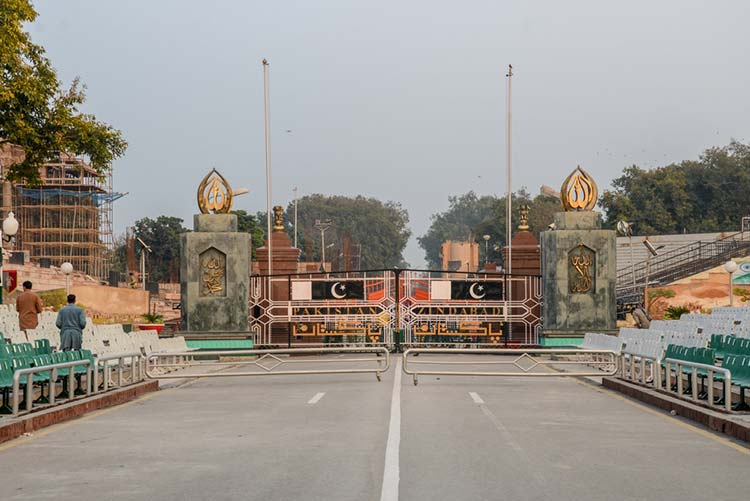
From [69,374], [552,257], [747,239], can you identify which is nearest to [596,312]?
[552,257]

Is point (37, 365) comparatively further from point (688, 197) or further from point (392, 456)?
point (688, 197)

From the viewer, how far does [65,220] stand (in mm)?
91375

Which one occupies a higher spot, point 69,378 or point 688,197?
point 688,197

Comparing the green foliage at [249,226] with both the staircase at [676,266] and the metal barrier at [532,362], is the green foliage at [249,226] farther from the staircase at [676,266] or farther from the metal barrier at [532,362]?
the metal barrier at [532,362]

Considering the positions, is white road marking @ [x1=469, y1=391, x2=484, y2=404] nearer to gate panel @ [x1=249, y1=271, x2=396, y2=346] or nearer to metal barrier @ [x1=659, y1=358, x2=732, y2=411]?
metal barrier @ [x1=659, y1=358, x2=732, y2=411]

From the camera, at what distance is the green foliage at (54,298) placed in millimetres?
62225

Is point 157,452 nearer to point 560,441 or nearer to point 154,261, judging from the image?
point 560,441

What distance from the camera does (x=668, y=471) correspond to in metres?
10.6

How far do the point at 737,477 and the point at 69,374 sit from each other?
1125cm

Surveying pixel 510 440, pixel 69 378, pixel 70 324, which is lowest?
pixel 510 440

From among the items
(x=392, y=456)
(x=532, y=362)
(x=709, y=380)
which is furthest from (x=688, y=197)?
(x=392, y=456)

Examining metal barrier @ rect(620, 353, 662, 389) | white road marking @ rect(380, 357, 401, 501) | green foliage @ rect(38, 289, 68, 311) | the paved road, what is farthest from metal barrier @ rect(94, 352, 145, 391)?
green foliage @ rect(38, 289, 68, 311)

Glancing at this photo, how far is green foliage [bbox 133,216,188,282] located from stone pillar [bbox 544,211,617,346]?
85260 mm

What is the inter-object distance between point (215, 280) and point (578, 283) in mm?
11912
